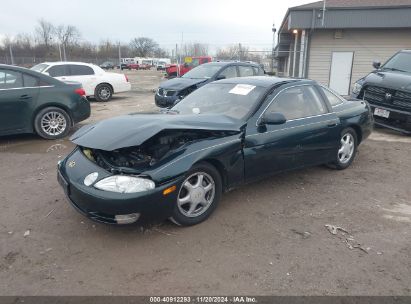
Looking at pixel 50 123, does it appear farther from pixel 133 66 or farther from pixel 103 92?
pixel 133 66

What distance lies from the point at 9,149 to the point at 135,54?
87.0m

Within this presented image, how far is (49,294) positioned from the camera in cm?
260

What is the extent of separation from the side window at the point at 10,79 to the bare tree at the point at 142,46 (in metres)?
83.7

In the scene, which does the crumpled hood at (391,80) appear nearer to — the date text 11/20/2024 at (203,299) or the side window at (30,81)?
the date text 11/20/2024 at (203,299)

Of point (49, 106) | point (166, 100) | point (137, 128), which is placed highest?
point (137, 128)

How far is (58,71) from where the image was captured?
1199 centimetres

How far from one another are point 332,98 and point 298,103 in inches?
38.2

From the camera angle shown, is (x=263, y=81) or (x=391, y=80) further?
(x=391, y=80)

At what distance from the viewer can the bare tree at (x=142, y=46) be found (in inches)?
3474

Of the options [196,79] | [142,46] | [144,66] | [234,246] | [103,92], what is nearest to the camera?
[234,246]

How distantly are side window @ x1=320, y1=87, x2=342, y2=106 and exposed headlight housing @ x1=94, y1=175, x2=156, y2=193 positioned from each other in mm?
3299

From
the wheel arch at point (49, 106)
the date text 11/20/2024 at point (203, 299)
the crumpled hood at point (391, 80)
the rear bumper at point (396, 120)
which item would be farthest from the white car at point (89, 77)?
the date text 11/20/2024 at point (203, 299)

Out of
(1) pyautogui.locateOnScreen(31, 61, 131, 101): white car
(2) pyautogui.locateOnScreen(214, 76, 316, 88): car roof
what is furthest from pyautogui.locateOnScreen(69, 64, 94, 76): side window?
(2) pyautogui.locateOnScreen(214, 76, 316, 88): car roof

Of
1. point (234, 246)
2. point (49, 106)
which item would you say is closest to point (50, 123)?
point (49, 106)
